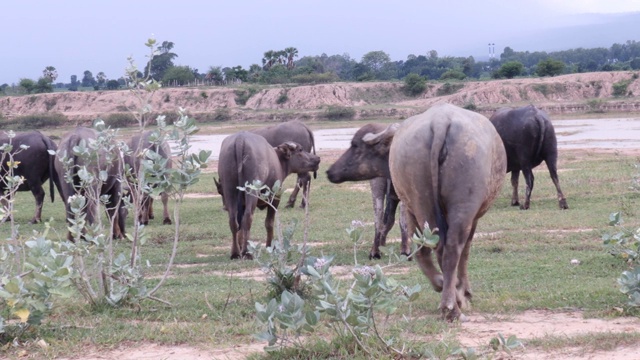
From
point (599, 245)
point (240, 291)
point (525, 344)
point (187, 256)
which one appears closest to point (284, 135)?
point (187, 256)

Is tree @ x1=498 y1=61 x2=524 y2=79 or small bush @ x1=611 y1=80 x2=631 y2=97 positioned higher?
tree @ x1=498 y1=61 x2=524 y2=79

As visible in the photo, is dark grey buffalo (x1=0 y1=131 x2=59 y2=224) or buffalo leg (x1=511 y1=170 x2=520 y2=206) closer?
buffalo leg (x1=511 y1=170 x2=520 y2=206)

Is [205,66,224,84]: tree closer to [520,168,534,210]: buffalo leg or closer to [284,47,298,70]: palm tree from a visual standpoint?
[284,47,298,70]: palm tree

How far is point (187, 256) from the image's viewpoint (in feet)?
38.5

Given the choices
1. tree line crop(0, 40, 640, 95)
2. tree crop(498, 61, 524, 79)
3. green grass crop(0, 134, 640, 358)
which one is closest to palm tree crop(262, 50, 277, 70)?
tree line crop(0, 40, 640, 95)

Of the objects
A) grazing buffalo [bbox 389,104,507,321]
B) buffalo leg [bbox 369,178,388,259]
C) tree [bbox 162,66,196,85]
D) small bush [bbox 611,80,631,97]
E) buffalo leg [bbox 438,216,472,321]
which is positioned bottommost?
small bush [bbox 611,80,631,97]

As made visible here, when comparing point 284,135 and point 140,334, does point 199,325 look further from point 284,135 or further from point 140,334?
point 284,135

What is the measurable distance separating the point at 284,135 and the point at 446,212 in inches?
450

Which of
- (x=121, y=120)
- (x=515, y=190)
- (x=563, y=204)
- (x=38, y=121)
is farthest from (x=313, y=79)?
(x=563, y=204)

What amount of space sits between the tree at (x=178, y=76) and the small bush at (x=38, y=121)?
2591 cm

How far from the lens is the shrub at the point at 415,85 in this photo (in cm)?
7525

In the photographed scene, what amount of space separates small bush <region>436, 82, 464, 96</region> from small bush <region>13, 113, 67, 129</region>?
108 feet

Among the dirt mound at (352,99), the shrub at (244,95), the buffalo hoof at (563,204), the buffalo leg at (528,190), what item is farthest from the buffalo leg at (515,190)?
the shrub at (244,95)

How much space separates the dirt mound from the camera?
209 ft
